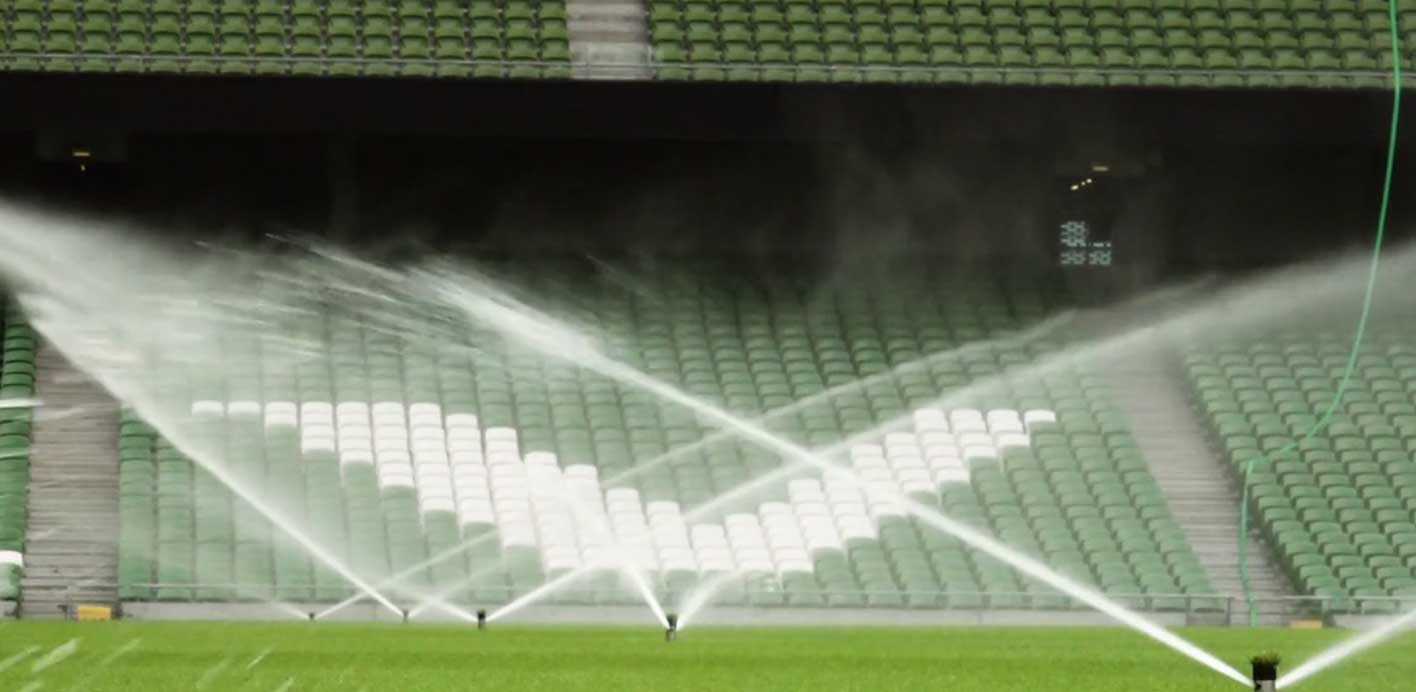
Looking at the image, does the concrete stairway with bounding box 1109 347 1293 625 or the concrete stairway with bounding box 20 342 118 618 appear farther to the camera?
Answer: the concrete stairway with bounding box 1109 347 1293 625

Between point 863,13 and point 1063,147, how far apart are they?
10.2 ft

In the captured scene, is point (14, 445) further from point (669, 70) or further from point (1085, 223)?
point (1085, 223)

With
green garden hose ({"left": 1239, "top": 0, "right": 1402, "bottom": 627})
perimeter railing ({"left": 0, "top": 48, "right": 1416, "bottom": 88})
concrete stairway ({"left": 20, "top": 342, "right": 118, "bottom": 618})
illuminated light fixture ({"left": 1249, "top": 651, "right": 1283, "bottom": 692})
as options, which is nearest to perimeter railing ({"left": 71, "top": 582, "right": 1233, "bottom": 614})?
green garden hose ({"left": 1239, "top": 0, "right": 1402, "bottom": 627})

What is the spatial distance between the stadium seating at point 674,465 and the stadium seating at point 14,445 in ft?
3.63

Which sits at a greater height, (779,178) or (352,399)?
(779,178)

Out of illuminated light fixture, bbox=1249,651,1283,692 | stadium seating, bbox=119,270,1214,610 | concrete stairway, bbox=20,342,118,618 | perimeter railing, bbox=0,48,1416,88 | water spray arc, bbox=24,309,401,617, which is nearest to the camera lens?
illuminated light fixture, bbox=1249,651,1283,692

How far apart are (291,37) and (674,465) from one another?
7.15m

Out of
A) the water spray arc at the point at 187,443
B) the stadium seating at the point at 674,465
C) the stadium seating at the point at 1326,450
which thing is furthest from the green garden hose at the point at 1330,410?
the water spray arc at the point at 187,443

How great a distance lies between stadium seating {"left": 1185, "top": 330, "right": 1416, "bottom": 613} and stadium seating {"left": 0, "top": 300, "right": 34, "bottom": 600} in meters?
13.6

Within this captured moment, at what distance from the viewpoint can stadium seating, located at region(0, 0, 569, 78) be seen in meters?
31.1

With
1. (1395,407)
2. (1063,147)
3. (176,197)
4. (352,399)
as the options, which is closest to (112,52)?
(176,197)

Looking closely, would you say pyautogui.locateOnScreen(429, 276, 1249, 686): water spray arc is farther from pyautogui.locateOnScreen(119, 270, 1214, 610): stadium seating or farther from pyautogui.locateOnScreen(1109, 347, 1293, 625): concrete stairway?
pyautogui.locateOnScreen(1109, 347, 1293, 625): concrete stairway

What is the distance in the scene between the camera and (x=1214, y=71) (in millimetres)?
33000

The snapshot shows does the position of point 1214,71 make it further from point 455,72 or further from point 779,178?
point 455,72
